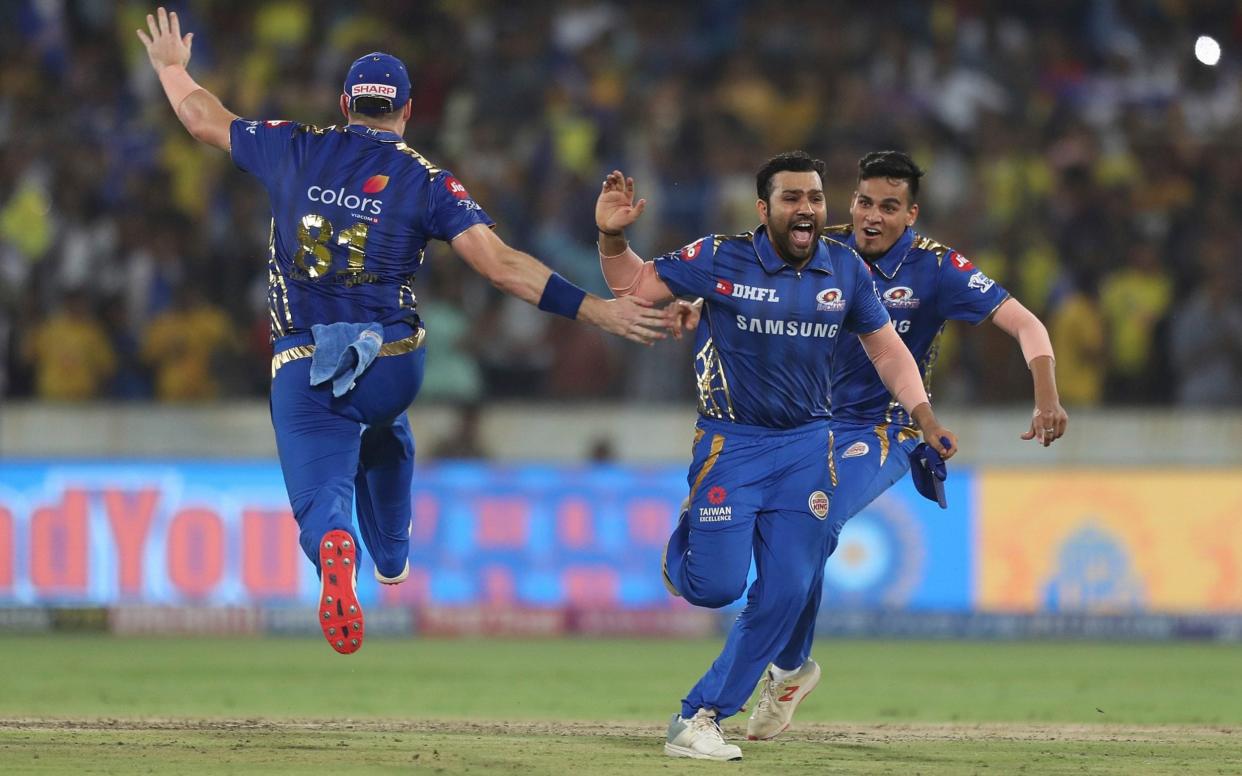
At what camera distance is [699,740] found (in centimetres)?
907

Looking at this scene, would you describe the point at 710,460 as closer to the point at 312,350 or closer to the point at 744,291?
the point at 744,291

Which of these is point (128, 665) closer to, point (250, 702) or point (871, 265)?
point (250, 702)

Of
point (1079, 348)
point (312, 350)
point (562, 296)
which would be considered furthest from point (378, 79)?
point (1079, 348)

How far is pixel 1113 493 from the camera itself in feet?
57.5

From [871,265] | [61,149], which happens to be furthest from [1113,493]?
[61,149]

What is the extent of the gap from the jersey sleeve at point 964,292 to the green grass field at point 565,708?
2230mm

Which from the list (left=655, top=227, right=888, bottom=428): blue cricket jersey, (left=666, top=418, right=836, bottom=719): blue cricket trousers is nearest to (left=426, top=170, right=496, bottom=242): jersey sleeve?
(left=655, top=227, right=888, bottom=428): blue cricket jersey

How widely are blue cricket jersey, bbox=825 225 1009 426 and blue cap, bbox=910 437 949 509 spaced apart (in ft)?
2.84

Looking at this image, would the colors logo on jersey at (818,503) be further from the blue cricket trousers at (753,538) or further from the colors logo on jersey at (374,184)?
the colors logo on jersey at (374,184)

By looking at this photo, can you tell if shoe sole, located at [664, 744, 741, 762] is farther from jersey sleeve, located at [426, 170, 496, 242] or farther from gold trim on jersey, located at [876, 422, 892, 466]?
jersey sleeve, located at [426, 170, 496, 242]

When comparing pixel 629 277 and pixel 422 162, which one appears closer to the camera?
pixel 629 277

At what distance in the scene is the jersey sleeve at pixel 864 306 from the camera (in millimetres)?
9414

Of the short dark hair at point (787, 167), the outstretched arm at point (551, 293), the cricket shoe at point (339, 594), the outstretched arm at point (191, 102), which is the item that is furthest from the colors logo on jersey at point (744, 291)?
the outstretched arm at point (191, 102)

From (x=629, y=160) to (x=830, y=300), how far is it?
33.9 feet
